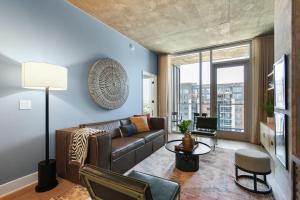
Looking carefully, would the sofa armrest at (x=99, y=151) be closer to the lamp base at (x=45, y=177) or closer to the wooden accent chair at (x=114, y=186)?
the lamp base at (x=45, y=177)

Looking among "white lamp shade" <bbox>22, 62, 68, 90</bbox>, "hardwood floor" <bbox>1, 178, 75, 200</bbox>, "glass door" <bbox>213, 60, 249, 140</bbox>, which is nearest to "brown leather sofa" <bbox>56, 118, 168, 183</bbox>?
"hardwood floor" <bbox>1, 178, 75, 200</bbox>

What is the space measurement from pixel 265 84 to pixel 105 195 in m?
4.65

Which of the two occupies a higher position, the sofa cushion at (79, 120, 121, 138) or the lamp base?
the sofa cushion at (79, 120, 121, 138)

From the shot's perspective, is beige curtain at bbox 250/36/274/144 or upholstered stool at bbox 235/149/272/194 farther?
beige curtain at bbox 250/36/274/144

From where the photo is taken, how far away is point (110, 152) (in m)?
2.22

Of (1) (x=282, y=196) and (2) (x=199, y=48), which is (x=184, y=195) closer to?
(1) (x=282, y=196)

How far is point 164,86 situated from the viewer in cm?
554

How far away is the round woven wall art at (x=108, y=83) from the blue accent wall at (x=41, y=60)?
4.9 inches

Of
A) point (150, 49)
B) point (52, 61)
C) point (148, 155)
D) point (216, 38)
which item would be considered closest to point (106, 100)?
point (52, 61)

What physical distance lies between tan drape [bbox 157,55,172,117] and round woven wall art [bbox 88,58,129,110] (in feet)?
6.13

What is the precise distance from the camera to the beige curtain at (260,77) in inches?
158

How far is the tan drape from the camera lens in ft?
18.0

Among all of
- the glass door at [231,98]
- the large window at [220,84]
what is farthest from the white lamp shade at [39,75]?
the glass door at [231,98]

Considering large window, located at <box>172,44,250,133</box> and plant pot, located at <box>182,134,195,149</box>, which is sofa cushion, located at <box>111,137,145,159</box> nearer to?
plant pot, located at <box>182,134,195,149</box>
